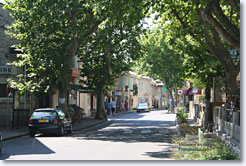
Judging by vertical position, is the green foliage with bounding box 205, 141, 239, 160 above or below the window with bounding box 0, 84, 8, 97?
below

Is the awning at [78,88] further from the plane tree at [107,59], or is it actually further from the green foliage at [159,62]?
the green foliage at [159,62]

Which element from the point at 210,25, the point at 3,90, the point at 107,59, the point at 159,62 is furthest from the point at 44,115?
the point at 159,62

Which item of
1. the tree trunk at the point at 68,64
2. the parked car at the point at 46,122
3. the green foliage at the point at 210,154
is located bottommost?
the green foliage at the point at 210,154

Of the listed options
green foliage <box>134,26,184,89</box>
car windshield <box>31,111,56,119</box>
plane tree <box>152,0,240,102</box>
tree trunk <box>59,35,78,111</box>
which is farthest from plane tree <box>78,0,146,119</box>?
green foliage <box>134,26,184,89</box>

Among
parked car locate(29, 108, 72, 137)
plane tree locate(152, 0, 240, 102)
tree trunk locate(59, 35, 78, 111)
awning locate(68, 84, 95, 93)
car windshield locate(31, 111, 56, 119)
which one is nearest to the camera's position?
plane tree locate(152, 0, 240, 102)

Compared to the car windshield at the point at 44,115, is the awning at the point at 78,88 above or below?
above

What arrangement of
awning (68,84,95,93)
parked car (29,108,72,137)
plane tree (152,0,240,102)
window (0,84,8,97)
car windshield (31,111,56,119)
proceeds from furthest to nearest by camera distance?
1. awning (68,84,95,93)
2. window (0,84,8,97)
3. car windshield (31,111,56,119)
4. parked car (29,108,72,137)
5. plane tree (152,0,240,102)

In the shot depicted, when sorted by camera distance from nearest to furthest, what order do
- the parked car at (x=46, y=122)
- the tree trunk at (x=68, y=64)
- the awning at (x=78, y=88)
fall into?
the parked car at (x=46, y=122), the tree trunk at (x=68, y=64), the awning at (x=78, y=88)

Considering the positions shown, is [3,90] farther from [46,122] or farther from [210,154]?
[210,154]

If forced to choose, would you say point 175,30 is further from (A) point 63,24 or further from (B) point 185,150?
(B) point 185,150

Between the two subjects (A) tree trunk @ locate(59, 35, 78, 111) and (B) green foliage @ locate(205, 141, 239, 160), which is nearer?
(B) green foliage @ locate(205, 141, 239, 160)

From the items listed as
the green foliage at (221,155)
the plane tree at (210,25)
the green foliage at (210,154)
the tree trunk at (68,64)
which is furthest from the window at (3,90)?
the green foliage at (221,155)

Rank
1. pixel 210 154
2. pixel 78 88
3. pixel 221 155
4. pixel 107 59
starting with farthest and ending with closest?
pixel 107 59 < pixel 78 88 < pixel 210 154 < pixel 221 155

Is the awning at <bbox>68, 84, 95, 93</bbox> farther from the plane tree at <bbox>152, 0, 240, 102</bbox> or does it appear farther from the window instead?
the plane tree at <bbox>152, 0, 240, 102</bbox>
